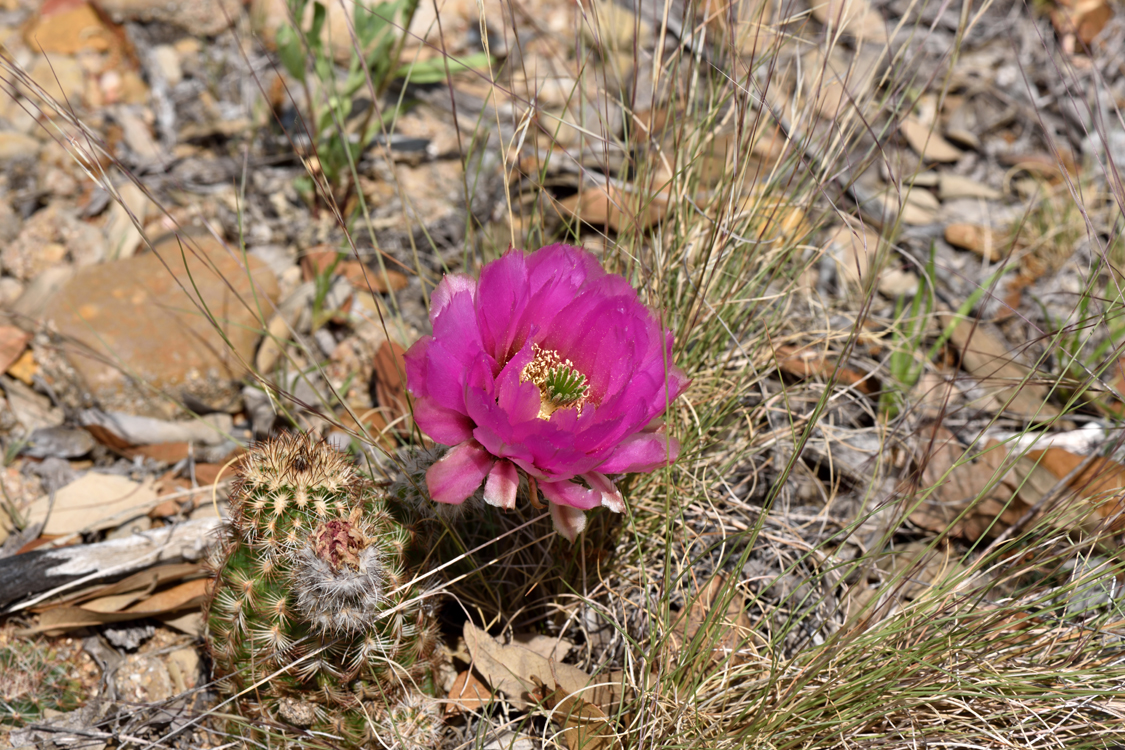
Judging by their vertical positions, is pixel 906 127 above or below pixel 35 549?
above

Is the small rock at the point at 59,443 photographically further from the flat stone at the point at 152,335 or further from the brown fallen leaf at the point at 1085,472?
the brown fallen leaf at the point at 1085,472

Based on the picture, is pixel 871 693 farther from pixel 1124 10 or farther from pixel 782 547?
pixel 1124 10

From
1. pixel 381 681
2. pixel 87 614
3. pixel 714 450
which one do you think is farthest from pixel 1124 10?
pixel 87 614

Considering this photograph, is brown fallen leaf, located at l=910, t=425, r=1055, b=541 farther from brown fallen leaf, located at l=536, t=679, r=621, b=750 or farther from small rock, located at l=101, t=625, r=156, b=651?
small rock, located at l=101, t=625, r=156, b=651

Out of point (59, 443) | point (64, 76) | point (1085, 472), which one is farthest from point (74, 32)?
point (1085, 472)

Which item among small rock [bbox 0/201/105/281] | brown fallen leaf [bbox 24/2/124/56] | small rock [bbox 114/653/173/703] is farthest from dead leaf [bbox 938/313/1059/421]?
brown fallen leaf [bbox 24/2/124/56]

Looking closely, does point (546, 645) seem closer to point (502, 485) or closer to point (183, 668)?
point (502, 485)

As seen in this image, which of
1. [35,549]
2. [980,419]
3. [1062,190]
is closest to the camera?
[35,549]
